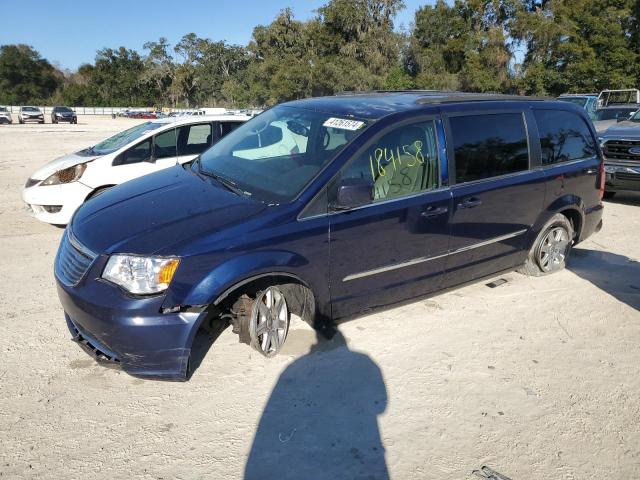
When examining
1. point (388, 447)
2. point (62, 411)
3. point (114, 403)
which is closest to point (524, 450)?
point (388, 447)

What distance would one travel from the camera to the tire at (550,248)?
4996mm

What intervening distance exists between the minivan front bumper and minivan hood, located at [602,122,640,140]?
27.9 feet

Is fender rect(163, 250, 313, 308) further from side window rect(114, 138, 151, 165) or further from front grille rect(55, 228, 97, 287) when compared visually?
side window rect(114, 138, 151, 165)

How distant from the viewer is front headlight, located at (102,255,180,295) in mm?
2900

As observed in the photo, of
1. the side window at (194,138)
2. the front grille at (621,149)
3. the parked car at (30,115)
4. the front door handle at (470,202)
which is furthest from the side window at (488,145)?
the parked car at (30,115)

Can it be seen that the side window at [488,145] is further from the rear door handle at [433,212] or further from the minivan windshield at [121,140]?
the minivan windshield at [121,140]

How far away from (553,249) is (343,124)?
286 centimetres

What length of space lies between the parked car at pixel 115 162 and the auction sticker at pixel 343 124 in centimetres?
367

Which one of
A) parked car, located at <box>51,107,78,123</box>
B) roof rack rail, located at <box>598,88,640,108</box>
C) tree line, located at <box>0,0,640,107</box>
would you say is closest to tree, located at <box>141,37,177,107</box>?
tree line, located at <box>0,0,640,107</box>

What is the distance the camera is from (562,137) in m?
4.97

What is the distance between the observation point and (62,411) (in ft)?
9.81

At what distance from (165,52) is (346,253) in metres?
82.9

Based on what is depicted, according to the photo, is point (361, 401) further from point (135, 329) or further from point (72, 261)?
point (72, 261)

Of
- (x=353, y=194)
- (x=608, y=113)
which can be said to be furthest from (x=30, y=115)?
(x=353, y=194)
